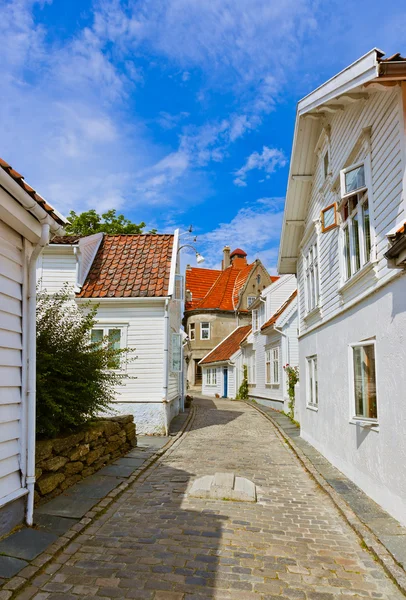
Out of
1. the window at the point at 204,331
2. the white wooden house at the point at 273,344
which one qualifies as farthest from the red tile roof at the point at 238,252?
the white wooden house at the point at 273,344

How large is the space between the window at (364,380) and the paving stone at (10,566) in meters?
5.10

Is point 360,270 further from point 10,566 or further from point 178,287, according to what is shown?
point 178,287

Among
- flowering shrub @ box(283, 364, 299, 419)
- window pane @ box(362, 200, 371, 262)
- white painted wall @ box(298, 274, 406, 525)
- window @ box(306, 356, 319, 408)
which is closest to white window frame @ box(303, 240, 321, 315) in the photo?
white painted wall @ box(298, 274, 406, 525)

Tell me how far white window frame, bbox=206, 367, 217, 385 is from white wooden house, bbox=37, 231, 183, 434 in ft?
72.7

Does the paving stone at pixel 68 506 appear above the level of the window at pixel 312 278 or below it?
below

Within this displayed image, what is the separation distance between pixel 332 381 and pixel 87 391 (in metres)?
5.06

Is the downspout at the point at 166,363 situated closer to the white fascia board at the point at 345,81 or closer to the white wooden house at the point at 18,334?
the white fascia board at the point at 345,81

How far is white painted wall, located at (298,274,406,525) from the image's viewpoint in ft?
19.0

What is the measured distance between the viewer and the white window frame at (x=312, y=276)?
36.4 ft

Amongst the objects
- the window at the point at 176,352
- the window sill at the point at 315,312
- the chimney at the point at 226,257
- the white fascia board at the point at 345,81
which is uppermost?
the chimney at the point at 226,257

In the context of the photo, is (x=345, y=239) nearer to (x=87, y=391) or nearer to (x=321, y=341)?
(x=321, y=341)

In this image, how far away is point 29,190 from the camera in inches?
202

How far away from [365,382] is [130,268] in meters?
9.68

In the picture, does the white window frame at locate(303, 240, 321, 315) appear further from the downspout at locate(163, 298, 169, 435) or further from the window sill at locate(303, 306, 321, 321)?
the downspout at locate(163, 298, 169, 435)
